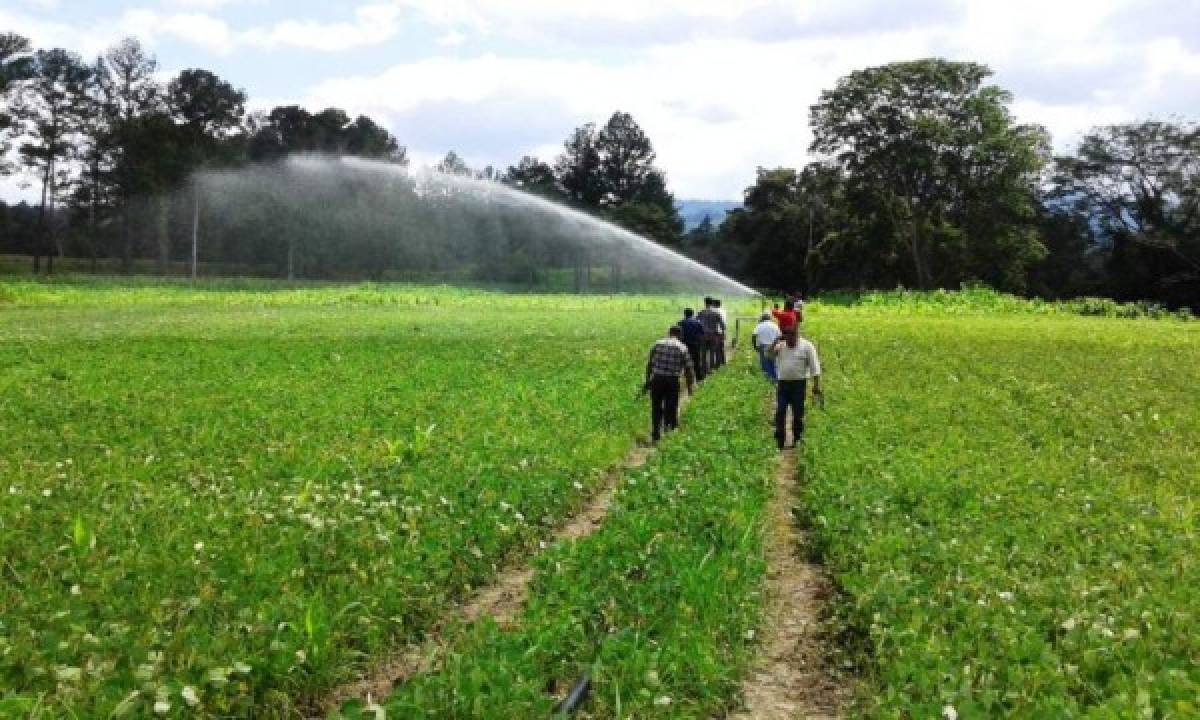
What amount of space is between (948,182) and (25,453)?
264ft

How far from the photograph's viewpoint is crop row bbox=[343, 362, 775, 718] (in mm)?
6336

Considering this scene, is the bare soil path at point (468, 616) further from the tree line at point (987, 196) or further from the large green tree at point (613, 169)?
the large green tree at point (613, 169)

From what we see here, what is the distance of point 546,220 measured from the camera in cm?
11275

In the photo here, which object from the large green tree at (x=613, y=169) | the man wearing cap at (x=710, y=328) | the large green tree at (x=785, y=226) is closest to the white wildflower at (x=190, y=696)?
the man wearing cap at (x=710, y=328)

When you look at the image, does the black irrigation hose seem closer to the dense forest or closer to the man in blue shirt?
the man in blue shirt

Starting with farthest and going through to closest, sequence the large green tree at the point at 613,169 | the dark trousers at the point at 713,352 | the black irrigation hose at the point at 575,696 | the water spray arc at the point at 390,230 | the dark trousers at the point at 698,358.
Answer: the large green tree at the point at 613,169 < the water spray arc at the point at 390,230 < the dark trousers at the point at 713,352 < the dark trousers at the point at 698,358 < the black irrigation hose at the point at 575,696

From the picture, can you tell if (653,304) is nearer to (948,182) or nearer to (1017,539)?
(948,182)

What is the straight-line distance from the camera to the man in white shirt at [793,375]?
16234 mm

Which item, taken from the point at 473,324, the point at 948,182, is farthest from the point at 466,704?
the point at 948,182

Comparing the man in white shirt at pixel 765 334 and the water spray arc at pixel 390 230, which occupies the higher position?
the water spray arc at pixel 390 230

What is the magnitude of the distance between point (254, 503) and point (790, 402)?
30.4 ft

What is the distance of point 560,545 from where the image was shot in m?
9.75

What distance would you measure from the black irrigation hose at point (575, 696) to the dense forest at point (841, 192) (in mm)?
79420

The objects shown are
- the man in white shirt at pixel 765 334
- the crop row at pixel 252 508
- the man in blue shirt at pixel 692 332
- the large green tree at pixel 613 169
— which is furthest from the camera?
the large green tree at pixel 613 169
